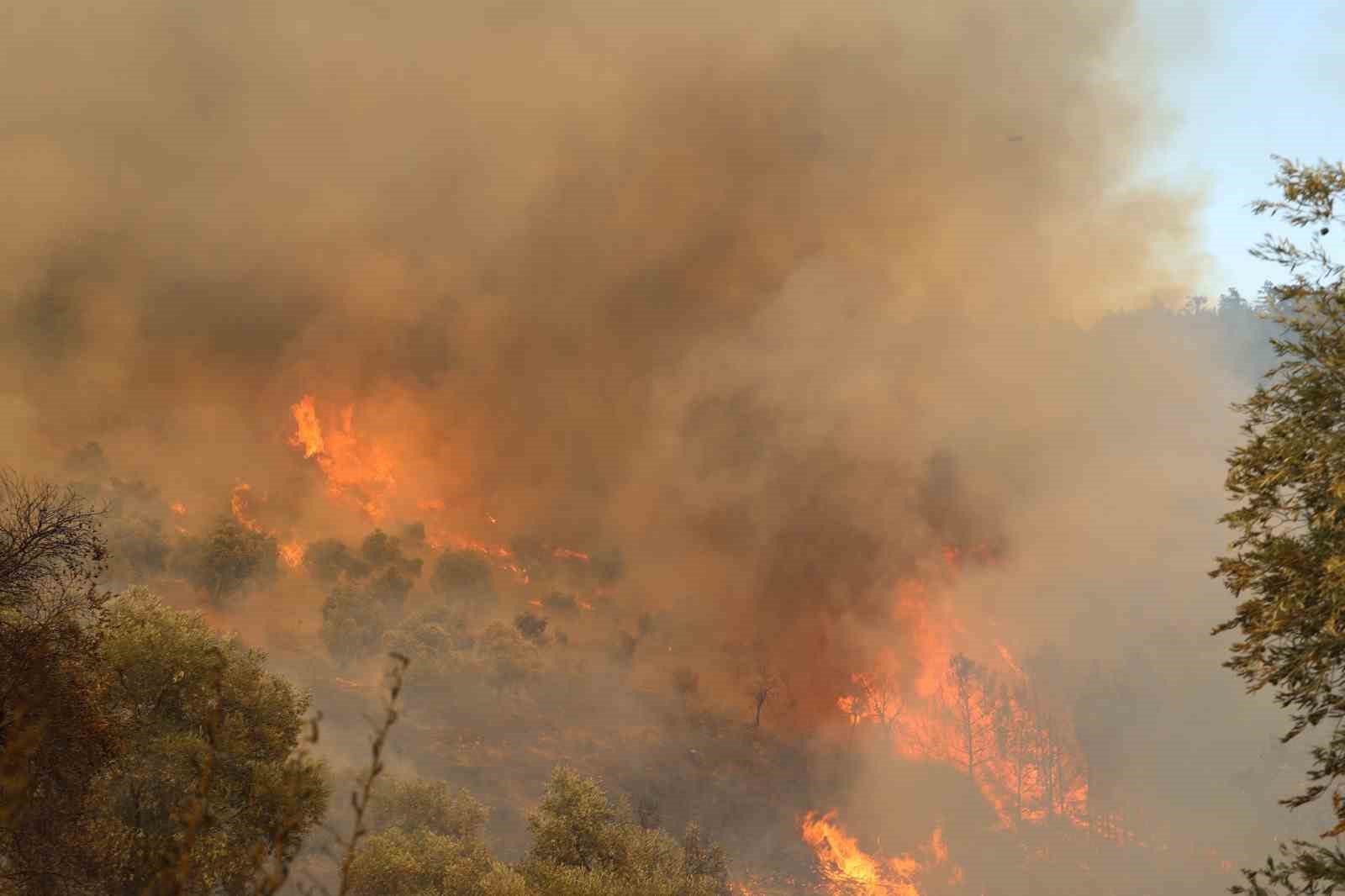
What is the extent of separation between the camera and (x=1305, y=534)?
54.7 feet

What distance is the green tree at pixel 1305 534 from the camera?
1547 cm

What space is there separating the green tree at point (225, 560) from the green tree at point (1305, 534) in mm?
128823

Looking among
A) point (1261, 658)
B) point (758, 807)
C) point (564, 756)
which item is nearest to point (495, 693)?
point (564, 756)

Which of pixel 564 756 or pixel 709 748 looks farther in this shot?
pixel 709 748

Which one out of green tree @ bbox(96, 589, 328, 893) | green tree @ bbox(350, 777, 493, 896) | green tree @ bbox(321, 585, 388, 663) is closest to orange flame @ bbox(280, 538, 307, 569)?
green tree @ bbox(321, 585, 388, 663)

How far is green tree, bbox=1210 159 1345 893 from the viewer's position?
15.5 metres

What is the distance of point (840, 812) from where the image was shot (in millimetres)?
183250

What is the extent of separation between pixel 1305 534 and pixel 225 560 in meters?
131

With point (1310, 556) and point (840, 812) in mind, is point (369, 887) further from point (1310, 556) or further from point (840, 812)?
point (840, 812)

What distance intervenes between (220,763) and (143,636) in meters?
7.01

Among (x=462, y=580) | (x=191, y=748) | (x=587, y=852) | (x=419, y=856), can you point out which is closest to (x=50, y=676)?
(x=191, y=748)

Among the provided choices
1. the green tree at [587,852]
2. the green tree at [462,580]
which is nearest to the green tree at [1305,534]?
the green tree at [587,852]

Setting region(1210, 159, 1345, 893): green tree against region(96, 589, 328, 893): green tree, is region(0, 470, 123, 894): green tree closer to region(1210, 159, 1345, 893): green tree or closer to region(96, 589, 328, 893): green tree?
region(96, 589, 328, 893): green tree

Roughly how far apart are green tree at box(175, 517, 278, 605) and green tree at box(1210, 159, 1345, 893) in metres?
129
